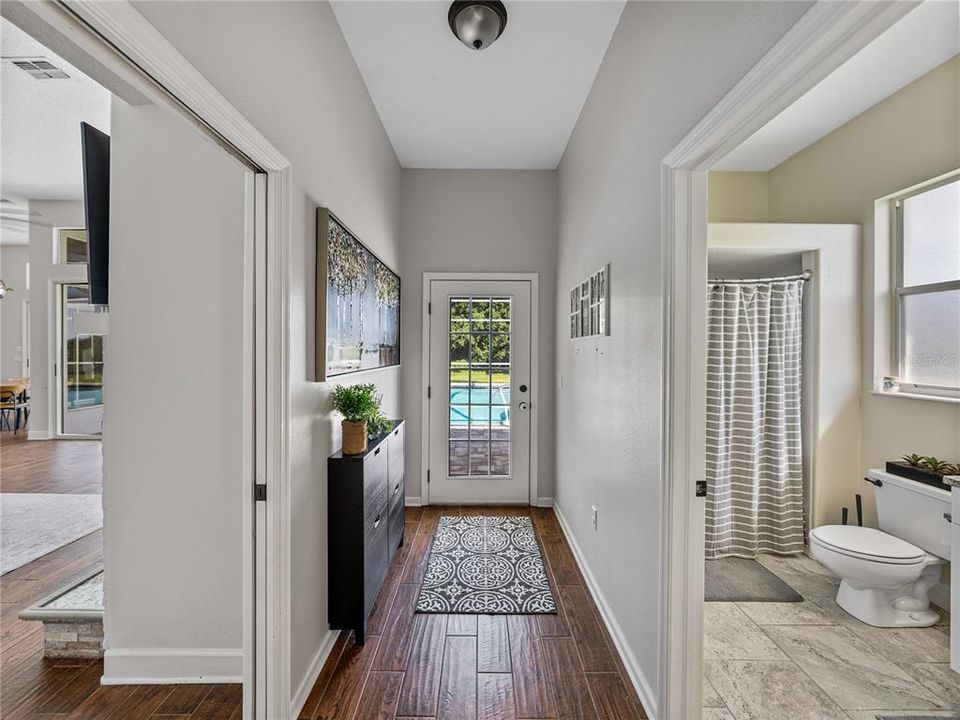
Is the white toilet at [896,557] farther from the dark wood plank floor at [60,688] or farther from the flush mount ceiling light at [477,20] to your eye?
the flush mount ceiling light at [477,20]

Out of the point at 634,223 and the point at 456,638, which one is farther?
the point at 456,638

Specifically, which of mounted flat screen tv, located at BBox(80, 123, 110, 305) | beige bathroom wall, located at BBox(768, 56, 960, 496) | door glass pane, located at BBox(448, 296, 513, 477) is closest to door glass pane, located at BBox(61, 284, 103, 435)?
door glass pane, located at BBox(448, 296, 513, 477)

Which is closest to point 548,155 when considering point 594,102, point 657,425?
point 594,102

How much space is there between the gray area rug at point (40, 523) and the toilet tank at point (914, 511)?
16.3ft

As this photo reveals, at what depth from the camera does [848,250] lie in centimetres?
292

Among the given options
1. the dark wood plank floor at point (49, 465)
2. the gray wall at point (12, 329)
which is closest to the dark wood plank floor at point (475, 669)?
the dark wood plank floor at point (49, 465)

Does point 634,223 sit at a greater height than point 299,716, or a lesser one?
greater

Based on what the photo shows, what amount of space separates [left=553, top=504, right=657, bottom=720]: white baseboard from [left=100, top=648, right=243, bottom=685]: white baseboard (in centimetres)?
161

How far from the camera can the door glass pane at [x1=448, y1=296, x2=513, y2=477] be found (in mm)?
4105

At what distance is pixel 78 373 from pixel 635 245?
725 centimetres

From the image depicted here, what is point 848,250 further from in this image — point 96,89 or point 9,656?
point 96,89

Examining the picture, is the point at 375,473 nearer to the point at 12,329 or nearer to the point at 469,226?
the point at 469,226

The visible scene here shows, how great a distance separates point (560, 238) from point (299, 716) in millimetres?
3452

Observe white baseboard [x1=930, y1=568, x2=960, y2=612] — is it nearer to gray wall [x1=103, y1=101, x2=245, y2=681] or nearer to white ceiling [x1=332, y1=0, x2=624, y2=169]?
white ceiling [x1=332, y1=0, x2=624, y2=169]
